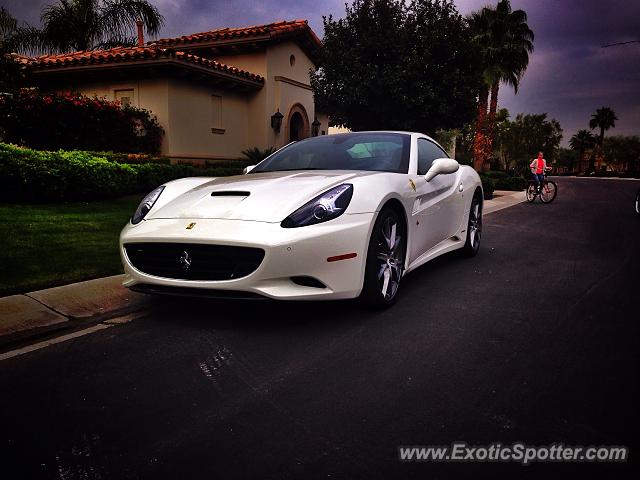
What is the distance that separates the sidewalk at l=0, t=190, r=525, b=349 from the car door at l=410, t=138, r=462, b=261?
93.8 inches

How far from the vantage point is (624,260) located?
21.0 feet

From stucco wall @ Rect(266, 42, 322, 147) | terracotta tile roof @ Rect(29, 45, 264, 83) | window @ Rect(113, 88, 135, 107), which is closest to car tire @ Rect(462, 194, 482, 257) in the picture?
terracotta tile roof @ Rect(29, 45, 264, 83)

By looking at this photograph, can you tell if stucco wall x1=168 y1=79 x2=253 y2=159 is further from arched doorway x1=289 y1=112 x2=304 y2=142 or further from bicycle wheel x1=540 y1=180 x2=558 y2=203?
bicycle wheel x1=540 y1=180 x2=558 y2=203

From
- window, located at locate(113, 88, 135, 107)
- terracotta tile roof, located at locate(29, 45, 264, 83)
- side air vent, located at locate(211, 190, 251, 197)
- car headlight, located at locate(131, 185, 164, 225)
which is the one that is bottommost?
car headlight, located at locate(131, 185, 164, 225)

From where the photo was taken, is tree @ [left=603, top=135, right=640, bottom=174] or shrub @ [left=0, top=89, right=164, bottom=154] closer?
shrub @ [left=0, top=89, right=164, bottom=154]

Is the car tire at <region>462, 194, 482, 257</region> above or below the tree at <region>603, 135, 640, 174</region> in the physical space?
below

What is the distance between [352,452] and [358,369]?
86cm

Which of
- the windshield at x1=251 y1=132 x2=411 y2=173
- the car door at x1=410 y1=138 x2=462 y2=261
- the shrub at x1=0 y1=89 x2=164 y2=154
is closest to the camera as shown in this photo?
the car door at x1=410 y1=138 x2=462 y2=261

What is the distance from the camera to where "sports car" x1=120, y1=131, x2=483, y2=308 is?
3.43 meters

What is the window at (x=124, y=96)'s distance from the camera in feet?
50.8

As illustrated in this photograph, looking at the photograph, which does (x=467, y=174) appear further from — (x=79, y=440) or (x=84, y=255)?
(x=79, y=440)

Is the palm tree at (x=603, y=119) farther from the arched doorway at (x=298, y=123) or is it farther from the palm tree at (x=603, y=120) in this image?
the arched doorway at (x=298, y=123)

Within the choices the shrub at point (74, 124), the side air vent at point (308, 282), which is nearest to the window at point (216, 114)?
the shrub at point (74, 124)

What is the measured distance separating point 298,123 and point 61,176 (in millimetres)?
12913
